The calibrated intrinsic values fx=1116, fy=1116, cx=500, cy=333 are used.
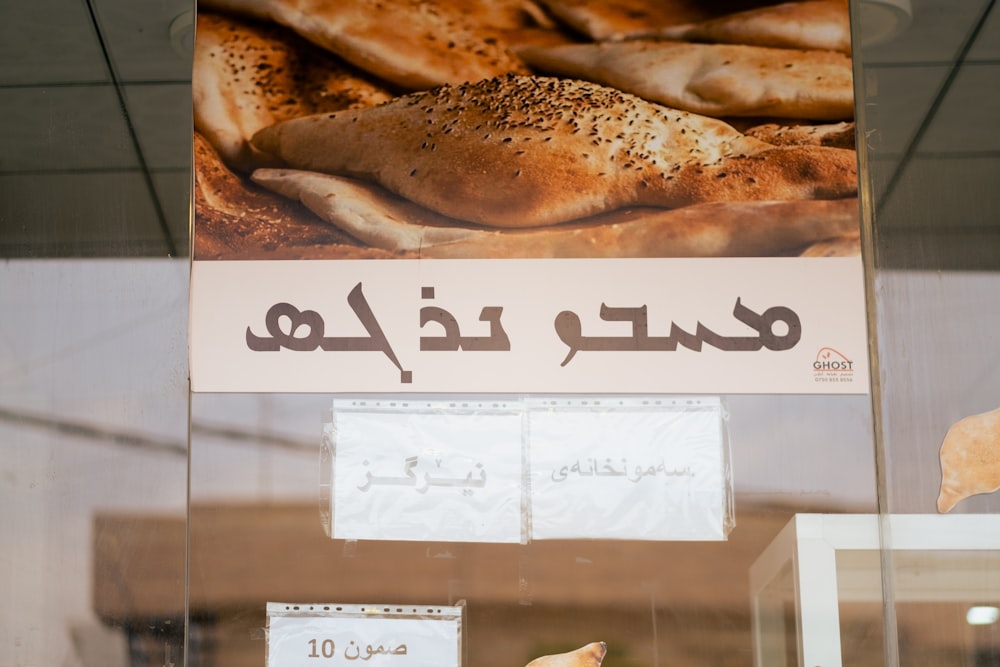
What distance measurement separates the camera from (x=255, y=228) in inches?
89.9

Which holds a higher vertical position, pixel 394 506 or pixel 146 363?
pixel 146 363

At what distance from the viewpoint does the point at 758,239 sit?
2.23 metres

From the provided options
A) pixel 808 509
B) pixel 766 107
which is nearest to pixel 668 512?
pixel 808 509

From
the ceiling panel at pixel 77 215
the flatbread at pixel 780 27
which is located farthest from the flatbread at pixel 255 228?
the flatbread at pixel 780 27

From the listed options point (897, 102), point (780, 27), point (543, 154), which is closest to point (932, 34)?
point (897, 102)

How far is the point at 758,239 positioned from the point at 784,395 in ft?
1.04

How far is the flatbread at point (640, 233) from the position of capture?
87.7 inches

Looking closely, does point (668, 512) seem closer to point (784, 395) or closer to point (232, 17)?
point (784, 395)

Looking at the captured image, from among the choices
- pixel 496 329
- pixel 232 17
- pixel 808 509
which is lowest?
pixel 808 509

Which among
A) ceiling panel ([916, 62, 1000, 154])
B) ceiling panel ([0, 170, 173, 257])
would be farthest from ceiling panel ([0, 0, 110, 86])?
ceiling panel ([916, 62, 1000, 154])

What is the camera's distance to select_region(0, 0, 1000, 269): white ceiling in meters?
2.27

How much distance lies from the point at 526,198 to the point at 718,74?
19.1 inches

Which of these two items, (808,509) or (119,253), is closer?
(808,509)

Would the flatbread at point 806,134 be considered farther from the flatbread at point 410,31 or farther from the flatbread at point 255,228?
the flatbread at point 255,228
